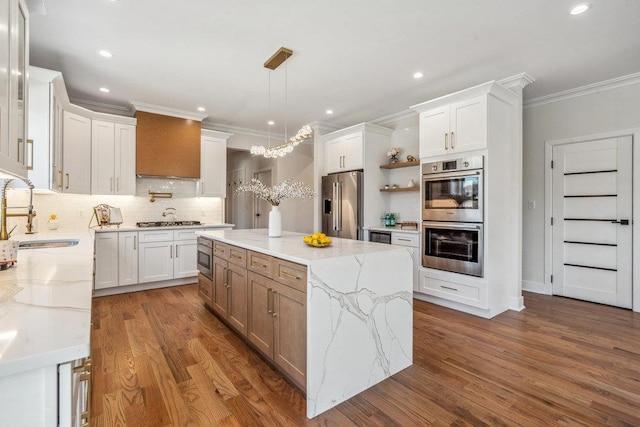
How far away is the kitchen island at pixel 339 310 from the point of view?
6.05 ft

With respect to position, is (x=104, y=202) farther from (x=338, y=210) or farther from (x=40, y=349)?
(x=40, y=349)

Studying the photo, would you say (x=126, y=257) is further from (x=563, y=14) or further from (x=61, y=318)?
(x=563, y=14)

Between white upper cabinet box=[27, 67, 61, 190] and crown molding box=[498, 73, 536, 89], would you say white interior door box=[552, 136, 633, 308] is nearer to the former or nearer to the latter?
crown molding box=[498, 73, 536, 89]

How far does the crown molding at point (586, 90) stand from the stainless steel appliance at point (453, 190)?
1741 millimetres

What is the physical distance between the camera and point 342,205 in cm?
502

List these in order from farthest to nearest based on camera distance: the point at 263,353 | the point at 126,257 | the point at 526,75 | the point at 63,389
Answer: the point at 126,257 → the point at 526,75 → the point at 263,353 → the point at 63,389

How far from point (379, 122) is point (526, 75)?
7.42 feet

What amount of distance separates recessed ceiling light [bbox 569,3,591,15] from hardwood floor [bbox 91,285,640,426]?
2703 mm

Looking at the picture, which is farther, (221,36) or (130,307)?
(130,307)

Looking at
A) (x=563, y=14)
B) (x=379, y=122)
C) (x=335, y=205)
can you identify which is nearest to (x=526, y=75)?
(x=563, y=14)

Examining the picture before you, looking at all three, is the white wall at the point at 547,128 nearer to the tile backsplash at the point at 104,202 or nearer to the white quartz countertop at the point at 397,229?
the white quartz countertop at the point at 397,229

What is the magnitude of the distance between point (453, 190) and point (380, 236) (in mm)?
1299

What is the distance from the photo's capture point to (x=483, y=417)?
1.80 m

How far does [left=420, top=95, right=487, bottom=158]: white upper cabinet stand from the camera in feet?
11.2
